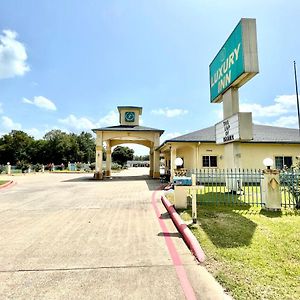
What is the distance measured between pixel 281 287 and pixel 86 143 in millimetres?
84000

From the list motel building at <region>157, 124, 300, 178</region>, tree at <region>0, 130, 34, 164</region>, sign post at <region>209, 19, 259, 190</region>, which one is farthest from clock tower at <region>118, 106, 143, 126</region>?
tree at <region>0, 130, 34, 164</region>

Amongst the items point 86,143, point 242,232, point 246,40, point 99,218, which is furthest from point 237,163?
point 86,143

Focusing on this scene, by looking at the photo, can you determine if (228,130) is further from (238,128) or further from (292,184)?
(292,184)

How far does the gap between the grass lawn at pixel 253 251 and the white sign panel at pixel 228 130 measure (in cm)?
396

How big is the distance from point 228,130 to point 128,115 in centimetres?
1792

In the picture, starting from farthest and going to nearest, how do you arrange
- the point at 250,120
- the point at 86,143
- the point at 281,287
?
the point at 86,143 → the point at 250,120 → the point at 281,287

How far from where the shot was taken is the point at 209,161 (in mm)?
20891

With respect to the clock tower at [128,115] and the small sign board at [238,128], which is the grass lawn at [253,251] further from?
the clock tower at [128,115]

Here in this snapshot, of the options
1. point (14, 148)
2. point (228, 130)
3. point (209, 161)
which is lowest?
point (209, 161)

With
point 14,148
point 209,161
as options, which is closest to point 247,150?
point 209,161

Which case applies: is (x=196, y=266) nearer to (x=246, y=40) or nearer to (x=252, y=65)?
(x=252, y=65)

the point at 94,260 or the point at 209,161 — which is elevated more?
the point at 209,161

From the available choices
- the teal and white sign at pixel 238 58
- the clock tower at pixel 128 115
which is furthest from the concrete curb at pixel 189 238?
the clock tower at pixel 128 115

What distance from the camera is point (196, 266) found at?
174 inches
